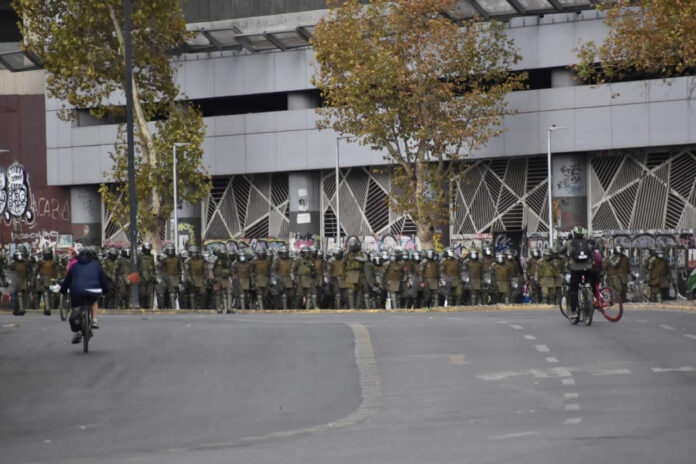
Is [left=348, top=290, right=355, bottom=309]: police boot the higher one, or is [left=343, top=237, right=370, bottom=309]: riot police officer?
[left=343, top=237, right=370, bottom=309]: riot police officer

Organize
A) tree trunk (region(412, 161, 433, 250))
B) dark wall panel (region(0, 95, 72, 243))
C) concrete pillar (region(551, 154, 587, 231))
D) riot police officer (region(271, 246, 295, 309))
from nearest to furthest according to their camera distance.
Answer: riot police officer (region(271, 246, 295, 309)) < tree trunk (region(412, 161, 433, 250)) < concrete pillar (region(551, 154, 587, 231)) < dark wall panel (region(0, 95, 72, 243))

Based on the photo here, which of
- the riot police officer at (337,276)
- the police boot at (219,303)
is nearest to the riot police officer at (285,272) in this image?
the riot police officer at (337,276)

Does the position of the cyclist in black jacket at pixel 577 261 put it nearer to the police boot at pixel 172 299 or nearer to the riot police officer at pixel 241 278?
the riot police officer at pixel 241 278

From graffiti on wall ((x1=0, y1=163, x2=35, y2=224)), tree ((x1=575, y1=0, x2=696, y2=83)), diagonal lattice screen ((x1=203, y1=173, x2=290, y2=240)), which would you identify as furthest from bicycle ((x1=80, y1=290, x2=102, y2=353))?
graffiti on wall ((x1=0, y1=163, x2=35, y2=224))

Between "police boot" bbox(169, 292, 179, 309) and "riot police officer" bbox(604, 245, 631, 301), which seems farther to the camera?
"police boot" bbox(169, 292, 179, 309)

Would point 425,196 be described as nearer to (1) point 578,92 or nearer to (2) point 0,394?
(1) point 578,92

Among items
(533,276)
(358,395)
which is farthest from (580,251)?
(533,276)

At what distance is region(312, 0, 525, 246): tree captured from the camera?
4553 cm

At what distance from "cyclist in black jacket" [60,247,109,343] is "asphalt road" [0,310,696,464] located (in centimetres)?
48

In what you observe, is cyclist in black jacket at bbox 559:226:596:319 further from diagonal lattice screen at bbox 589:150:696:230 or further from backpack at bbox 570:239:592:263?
diagonal lattice screen at bbox 589:150:696:230

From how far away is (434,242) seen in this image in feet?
172

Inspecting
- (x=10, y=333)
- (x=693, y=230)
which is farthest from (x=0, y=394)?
(x=693, y=230)

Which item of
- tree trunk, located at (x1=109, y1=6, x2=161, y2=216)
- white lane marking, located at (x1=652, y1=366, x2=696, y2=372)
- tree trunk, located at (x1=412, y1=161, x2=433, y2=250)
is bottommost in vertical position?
white lane marking, located at (x1=652, y1=366, x2=696, y2=372)

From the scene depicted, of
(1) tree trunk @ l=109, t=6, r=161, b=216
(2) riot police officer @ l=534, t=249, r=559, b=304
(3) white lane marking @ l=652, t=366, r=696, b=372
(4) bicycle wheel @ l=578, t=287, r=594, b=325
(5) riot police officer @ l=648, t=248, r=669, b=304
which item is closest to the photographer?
(3) white lane marking @ l=652, t=366, r=696, b=372
